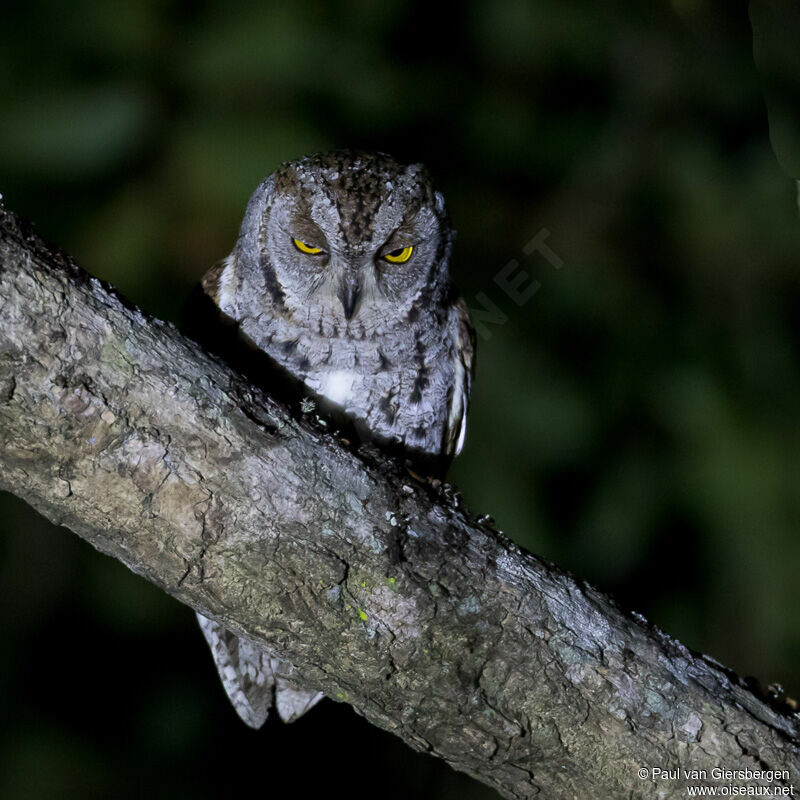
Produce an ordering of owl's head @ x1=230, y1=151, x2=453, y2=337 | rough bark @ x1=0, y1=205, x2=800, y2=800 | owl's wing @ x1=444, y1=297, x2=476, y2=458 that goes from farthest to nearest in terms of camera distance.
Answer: owl's wing @ x1=444, y1=297, x2=476, y2=458 < owl's head @ x1=230, y1=151, x2=453, y2=337 < rough bark @ x1=0, y1=205, x2=800, y2=800

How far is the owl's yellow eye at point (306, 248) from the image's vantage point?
6.79 ft

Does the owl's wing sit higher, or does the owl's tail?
the owl's wing

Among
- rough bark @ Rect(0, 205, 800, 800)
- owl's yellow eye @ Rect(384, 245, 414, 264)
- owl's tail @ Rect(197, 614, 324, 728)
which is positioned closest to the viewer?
rough bark @ Rect(0, 205, 800, 800)

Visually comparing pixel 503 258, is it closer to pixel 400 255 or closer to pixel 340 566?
pixel 400 255

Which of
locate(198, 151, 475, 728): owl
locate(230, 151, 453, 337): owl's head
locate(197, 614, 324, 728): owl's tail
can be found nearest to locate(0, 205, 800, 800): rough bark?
locate(198, 151, 475, 728): owl

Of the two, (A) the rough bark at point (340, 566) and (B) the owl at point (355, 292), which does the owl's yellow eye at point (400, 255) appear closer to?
(B) the owl at point (355, 292)

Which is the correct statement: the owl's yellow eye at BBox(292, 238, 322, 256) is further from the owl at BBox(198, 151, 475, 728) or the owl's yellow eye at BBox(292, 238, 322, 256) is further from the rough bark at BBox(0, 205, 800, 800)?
the rough bark at BBox(0, 205, 800, 800)

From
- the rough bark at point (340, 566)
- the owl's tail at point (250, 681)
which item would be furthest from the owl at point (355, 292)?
the rough bark at point (340, 566)

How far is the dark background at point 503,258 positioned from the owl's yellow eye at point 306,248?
0.78m

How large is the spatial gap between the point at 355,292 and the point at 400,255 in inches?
7.2

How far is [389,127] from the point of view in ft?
9.69

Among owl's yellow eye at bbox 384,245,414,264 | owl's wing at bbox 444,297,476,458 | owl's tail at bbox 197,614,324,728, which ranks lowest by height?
owl's tail at bbox 197,614,324,728

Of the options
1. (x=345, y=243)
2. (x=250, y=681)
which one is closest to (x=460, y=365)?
(x=345, y=243)

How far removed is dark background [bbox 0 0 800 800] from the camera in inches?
108
